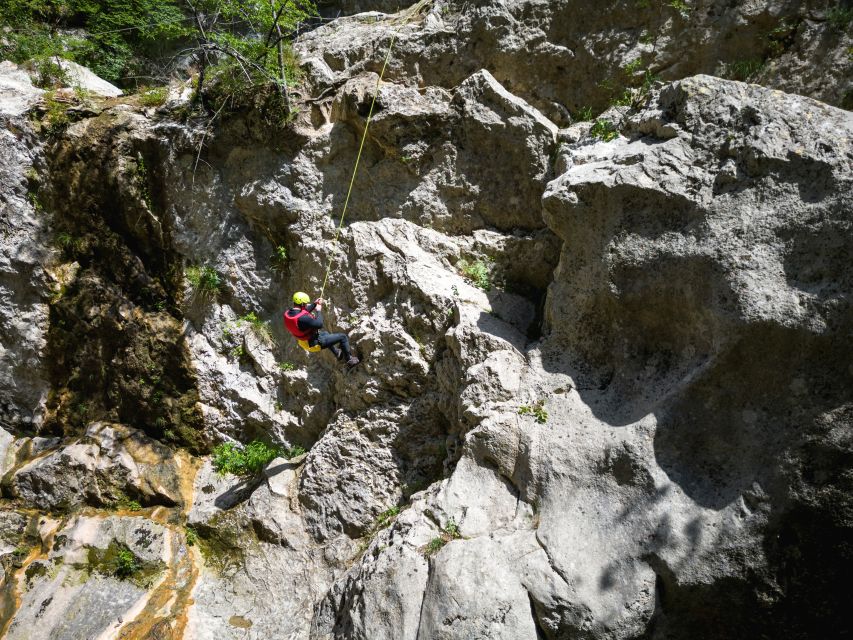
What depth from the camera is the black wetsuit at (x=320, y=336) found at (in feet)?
22.0

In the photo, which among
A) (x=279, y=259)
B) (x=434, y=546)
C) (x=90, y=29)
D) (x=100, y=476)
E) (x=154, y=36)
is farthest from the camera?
(x=90, y=29)

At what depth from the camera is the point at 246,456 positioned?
26.5 feet

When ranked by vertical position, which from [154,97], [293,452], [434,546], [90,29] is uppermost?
[90,29]

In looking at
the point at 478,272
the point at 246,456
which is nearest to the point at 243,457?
the point at 246,456

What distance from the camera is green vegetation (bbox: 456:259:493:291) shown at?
7.04m

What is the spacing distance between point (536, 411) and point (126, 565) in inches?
227

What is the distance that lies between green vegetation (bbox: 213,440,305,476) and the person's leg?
188cm

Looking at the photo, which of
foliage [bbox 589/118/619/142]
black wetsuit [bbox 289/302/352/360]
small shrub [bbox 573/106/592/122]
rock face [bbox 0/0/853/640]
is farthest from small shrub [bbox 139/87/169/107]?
foliage [bbox 589/118/619/142]

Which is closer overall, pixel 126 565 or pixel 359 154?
pixel 126 565

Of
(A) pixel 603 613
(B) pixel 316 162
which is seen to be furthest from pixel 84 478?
(A) pixel 603 613

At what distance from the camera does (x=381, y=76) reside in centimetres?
789

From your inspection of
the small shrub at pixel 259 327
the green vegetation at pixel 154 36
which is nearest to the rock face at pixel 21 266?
the green vegetation at pixel 154 36

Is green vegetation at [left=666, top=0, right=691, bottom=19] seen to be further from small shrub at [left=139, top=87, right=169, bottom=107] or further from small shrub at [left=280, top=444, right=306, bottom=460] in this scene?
small shrub at [left=280, top=444, right=306, bottom=460]

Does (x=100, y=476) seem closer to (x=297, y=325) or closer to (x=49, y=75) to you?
(x=297, y=325)
